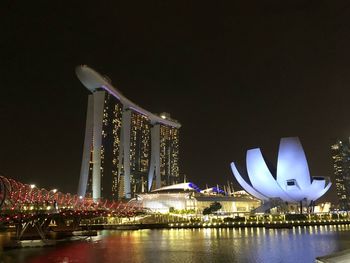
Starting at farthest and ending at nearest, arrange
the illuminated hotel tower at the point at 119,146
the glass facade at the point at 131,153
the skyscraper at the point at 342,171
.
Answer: the skyscraper at the point at 342,171 → the glass facade at the point at 131,153 → the illuminated hotel tower at the point at 119,146

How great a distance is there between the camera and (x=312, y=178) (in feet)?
161

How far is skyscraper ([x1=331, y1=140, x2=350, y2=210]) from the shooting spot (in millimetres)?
107062

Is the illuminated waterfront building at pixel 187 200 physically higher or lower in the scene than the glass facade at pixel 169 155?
lower

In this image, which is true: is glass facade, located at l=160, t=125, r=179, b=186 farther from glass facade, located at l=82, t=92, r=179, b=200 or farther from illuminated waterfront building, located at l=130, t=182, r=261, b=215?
illuminated waterfront building, located at l=130, t=182, r=261, b=215

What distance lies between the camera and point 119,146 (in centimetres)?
7812

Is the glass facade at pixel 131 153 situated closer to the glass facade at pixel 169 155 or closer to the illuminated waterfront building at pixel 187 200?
the glass facade at pixel 169 155

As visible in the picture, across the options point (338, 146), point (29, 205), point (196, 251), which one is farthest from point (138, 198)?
point (338, 146)

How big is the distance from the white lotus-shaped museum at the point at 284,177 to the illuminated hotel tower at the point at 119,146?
27.7 metres

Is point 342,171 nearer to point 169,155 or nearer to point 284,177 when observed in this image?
point 169,155

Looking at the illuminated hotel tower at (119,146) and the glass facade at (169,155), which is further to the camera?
the glass facade at (169,155)

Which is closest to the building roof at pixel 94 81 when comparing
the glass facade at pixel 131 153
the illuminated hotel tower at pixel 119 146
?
the illuminated hotel tower at pixel 119 146

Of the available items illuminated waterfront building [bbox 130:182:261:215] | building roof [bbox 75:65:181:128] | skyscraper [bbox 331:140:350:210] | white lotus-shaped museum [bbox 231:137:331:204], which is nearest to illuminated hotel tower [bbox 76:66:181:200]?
building roof [bbox 75:65:181:128]

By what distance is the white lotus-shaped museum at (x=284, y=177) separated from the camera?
45844 millimetres

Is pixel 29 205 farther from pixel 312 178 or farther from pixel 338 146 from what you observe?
pixel 338 146
